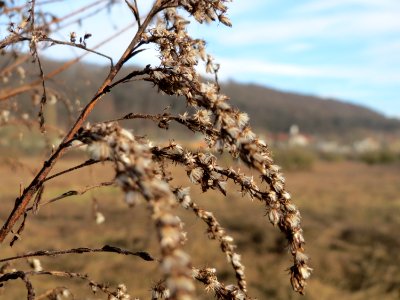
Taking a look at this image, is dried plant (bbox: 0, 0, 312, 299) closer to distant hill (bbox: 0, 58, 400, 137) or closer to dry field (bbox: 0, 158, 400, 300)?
dry field (bbox: 0, 158, 400, 300)

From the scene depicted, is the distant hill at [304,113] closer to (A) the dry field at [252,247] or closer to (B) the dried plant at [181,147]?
(A) the dry field at [252,247]

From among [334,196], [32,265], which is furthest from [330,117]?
[32,265]

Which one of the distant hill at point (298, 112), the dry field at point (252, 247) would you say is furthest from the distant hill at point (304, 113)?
the dry field at point (252, 247)

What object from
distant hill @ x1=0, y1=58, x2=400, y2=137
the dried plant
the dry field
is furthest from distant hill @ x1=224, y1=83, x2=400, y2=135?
the dried plant

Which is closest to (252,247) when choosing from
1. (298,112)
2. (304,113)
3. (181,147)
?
(181,147)

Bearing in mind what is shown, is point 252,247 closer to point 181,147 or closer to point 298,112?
point 181,147

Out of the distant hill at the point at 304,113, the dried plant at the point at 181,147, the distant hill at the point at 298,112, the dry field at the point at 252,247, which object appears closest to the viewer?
the dried plant at the point at 181,147

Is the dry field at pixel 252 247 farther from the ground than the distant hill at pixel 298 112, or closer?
closer

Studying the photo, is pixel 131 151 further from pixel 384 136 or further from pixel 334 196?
pixel 384 136

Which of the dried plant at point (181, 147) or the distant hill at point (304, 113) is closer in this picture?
the dried plant at point (181, 147)

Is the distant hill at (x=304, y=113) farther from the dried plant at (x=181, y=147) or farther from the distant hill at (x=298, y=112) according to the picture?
the dried plant at (x=181, y=147)

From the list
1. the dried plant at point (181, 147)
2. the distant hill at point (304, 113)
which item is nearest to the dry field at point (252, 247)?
the dried plant at point (181, 147)

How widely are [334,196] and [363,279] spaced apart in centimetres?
1572

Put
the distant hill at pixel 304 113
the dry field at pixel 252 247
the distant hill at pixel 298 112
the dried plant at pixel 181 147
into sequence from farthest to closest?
1. the distant hill at pixel 304 113
2. the distant hill at pixel 298 112
3. the dry field at pixel 252 247
4. the dried plant at pixel 181 147
